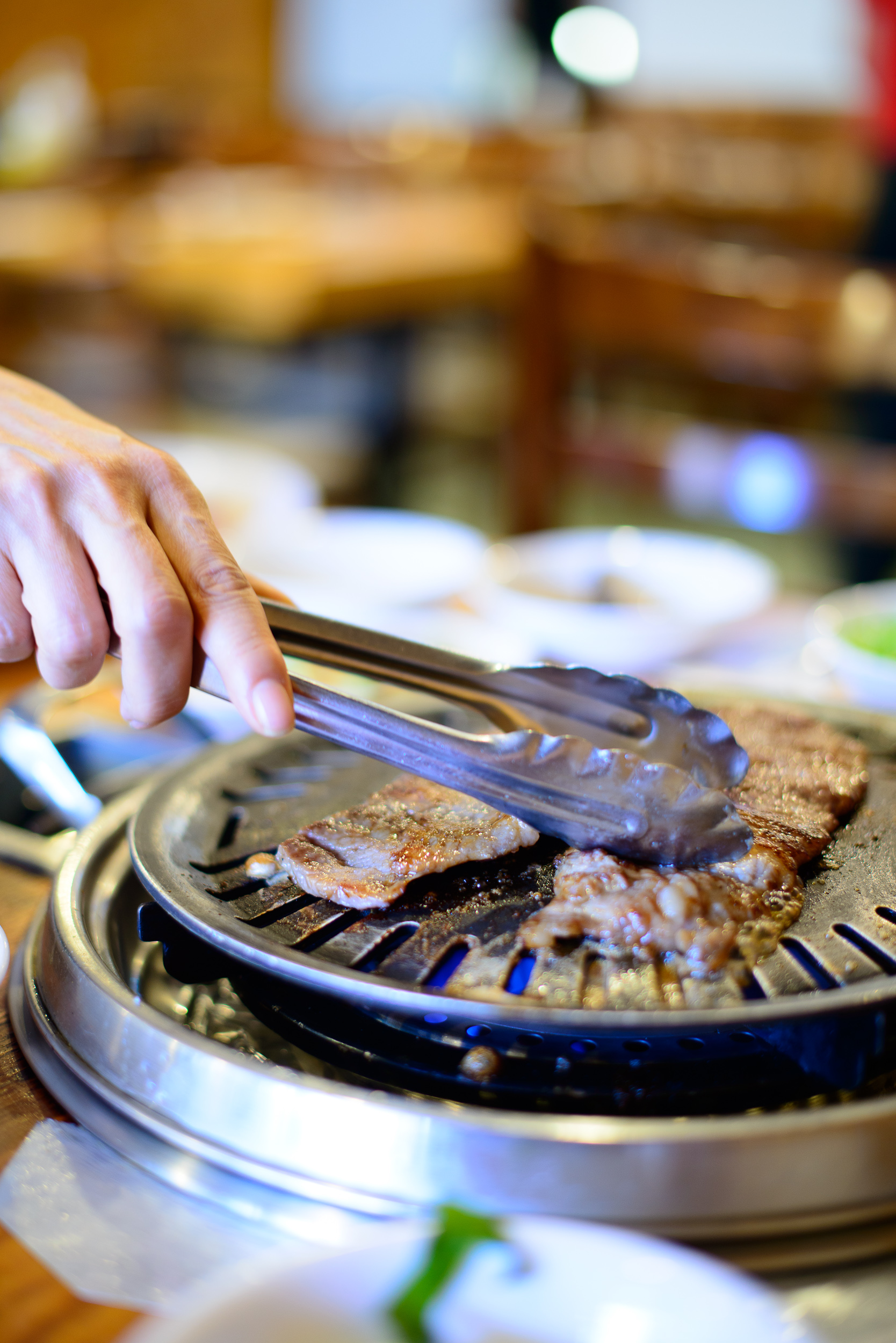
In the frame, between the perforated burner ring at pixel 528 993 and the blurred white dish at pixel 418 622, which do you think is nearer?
the perforated burner ring at pixel 528 993

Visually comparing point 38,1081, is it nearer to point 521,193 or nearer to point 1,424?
point 1,424

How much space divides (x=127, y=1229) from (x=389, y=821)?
39 cm

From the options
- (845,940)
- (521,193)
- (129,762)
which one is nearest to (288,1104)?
(845,940)

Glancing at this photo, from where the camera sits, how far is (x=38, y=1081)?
88cm

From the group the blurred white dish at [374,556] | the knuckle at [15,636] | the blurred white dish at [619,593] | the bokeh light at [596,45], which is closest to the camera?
the knuckle at [15,636]

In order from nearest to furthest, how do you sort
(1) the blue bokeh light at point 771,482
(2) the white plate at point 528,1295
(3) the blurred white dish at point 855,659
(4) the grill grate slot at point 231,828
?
(2) the white plate at point 528,1295
(4) the grill grate slot at point 231,828
(3) the blurred white dish at point 855,659
(1) the blue bokeh light at point 771,482

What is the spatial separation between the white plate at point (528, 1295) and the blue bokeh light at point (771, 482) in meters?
2.11

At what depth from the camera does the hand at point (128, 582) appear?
84 centimetres

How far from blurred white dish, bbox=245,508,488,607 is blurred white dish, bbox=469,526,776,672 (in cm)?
6

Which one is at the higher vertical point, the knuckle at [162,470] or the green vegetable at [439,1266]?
the knuckle at [162,470]

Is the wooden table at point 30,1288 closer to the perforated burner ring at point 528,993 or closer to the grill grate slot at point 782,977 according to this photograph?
the perforated burner ring at point 528,993

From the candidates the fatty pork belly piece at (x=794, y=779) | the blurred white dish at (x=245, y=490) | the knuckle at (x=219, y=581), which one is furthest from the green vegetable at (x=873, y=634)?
the knuckle at (x=219, y=581)

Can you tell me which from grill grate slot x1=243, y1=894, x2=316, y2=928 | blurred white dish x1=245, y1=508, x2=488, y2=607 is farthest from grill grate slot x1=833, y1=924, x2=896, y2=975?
blurred white dish x1=245, y1=508, x2=488, y2=607

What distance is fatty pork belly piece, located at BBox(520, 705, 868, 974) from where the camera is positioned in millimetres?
854
